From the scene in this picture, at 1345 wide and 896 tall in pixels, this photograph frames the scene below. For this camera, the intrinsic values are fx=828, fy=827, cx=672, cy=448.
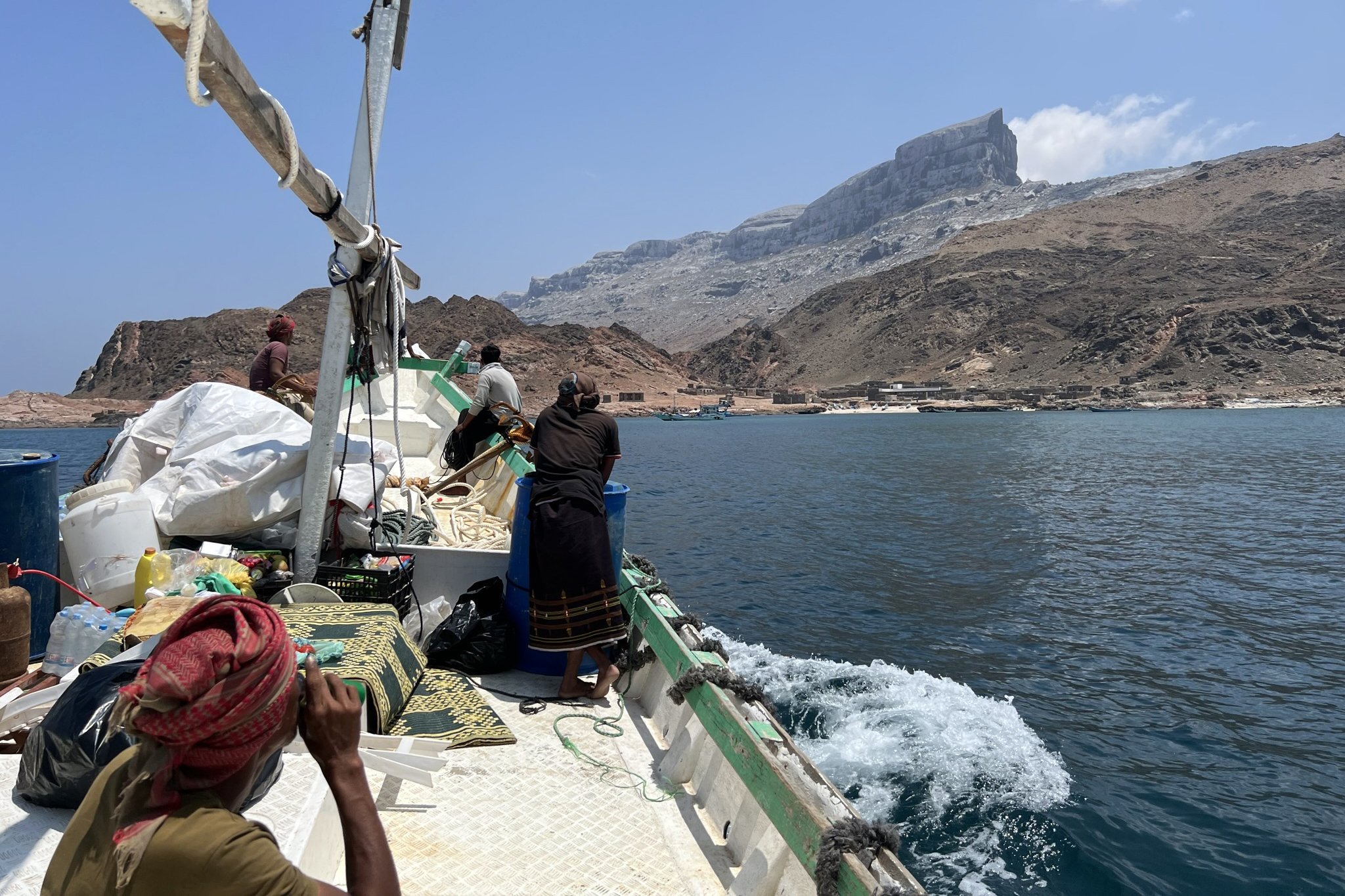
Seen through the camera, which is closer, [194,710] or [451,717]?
[194,710]

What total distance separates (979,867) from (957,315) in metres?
131

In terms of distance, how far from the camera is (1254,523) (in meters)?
19.0

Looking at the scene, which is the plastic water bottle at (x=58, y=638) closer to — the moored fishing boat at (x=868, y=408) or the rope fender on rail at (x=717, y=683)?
the rope fender on rail at (x=717, y=683)

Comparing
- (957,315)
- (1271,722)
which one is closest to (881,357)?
(957,315)

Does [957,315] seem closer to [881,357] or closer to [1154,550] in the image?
[881,357]

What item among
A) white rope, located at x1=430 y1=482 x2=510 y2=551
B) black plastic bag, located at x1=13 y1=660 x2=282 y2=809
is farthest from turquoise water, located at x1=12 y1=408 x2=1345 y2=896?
black plastic bag, located at x1=13 y1=660 x2=282 y2=809

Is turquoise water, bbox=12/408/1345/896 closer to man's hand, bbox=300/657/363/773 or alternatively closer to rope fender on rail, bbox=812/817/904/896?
rope fender on rail, bbox=812/817/904/896

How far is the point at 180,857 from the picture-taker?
51.2 inches

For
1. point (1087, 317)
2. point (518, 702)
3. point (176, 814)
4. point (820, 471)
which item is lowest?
point (820, 471)

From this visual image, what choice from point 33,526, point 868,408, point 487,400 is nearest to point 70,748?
point 33,526

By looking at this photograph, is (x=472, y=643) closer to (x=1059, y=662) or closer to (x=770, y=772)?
(x=770, y=772)

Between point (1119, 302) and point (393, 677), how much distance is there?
124427 mm

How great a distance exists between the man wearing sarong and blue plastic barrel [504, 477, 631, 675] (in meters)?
0.20

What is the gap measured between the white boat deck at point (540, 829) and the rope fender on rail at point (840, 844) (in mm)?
595
